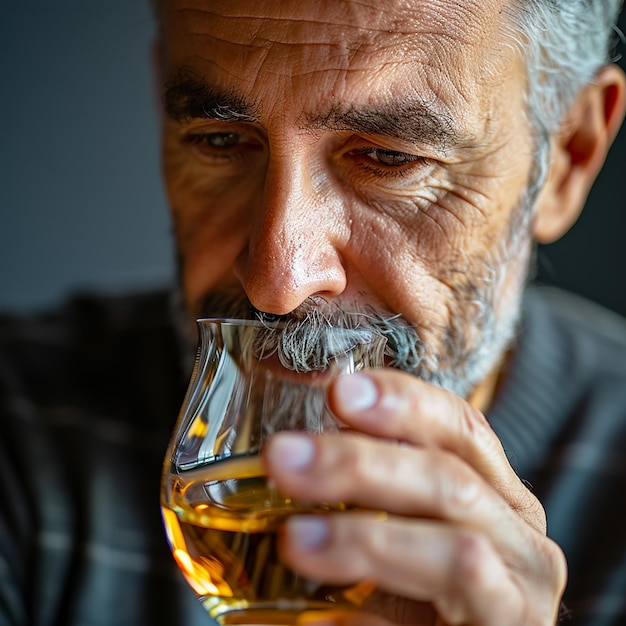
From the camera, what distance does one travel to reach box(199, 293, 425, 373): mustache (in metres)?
0.93

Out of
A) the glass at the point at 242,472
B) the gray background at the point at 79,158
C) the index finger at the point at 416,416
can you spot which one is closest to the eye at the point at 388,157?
the glass at the point at 242,472

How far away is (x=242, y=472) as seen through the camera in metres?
0.85

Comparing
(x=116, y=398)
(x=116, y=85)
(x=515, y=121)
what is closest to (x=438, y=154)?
(x=515, y=121)

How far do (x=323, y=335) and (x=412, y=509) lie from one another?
357 millimetres

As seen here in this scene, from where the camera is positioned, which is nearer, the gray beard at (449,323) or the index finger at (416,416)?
the index finger at (416,416)

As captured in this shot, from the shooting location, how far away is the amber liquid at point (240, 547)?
776mm

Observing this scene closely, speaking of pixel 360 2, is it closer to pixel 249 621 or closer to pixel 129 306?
pixel 249 621

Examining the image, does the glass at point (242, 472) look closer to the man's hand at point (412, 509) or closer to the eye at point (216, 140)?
the man's hand at point (412, 509)

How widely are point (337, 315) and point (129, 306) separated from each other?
93 cm

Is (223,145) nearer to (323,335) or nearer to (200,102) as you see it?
(200,102)

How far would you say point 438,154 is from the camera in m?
1.26

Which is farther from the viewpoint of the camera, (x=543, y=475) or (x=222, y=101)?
(x=543, y=475)

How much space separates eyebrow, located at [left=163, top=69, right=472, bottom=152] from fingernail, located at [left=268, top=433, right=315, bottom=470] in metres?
0.57

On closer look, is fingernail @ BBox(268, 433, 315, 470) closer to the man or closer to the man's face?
the man
